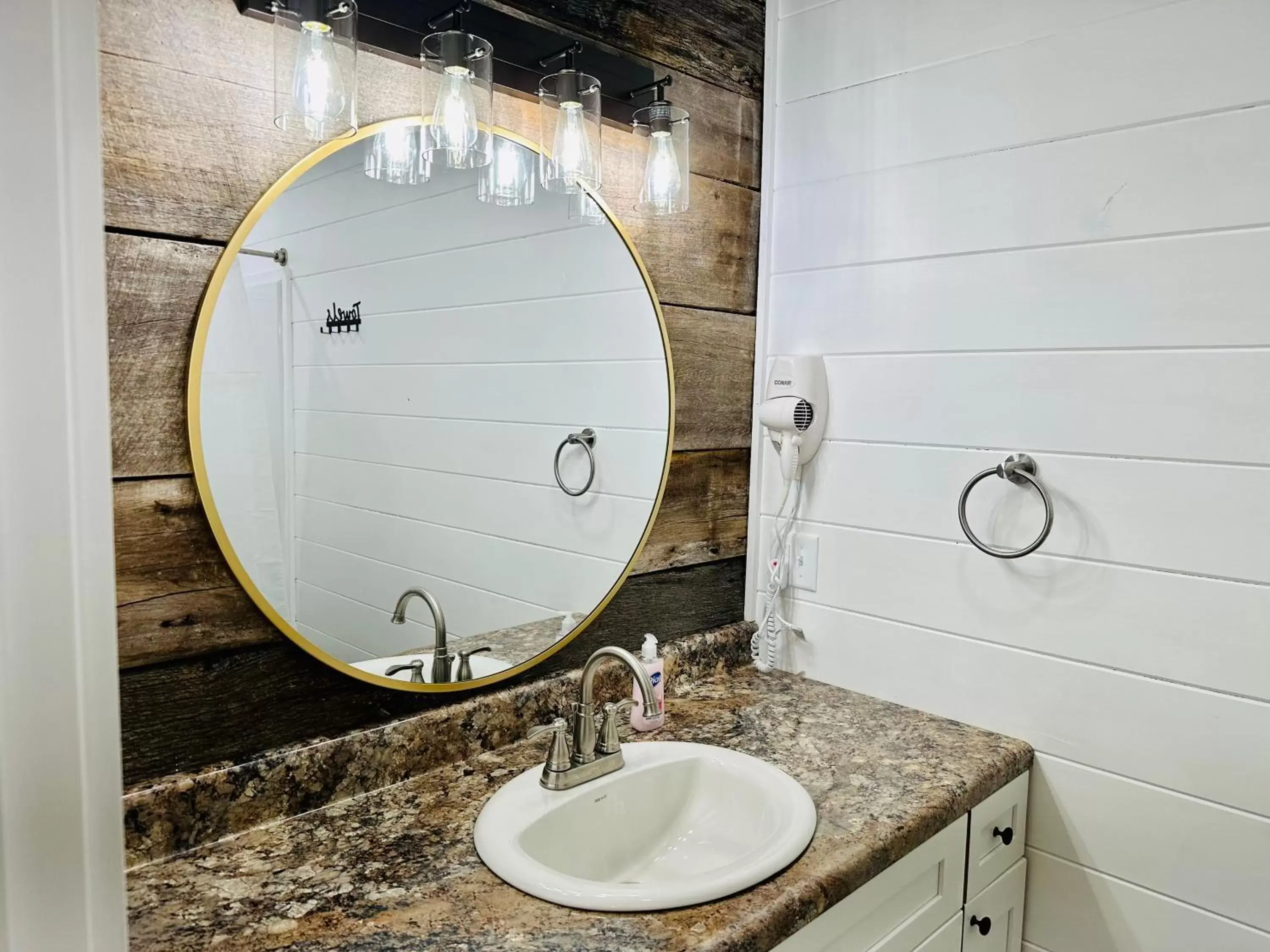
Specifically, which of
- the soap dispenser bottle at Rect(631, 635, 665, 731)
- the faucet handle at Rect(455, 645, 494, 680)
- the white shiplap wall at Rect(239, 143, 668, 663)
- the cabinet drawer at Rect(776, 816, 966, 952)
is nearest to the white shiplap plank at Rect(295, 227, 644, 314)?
the white shiplap wall at Rect(239, 143, 668, 663)

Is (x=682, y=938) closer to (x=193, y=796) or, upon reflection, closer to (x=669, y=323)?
(x=193, y=796)

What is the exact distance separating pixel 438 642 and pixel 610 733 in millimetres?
280

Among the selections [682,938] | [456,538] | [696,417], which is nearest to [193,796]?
[456,538]

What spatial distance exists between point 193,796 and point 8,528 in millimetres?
748

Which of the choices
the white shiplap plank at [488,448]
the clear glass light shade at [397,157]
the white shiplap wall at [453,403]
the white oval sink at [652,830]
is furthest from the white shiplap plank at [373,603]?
the clear glass light shade at [397,157]

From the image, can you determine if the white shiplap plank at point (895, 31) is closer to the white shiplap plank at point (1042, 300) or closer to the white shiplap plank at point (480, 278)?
the white shiplap plank at point (1042, 300)

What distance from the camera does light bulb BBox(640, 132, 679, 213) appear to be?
1.48 metres

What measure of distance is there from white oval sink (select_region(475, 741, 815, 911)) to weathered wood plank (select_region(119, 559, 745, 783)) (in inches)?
9.2

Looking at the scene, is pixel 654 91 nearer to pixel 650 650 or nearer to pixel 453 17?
pixel 453 17

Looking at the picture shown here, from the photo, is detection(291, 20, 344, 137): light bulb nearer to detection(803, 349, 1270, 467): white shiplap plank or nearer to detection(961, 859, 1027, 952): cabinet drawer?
detection(803, 349, 1270, 467): white shiplap plank

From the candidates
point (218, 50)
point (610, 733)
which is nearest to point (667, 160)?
point (218, 50)

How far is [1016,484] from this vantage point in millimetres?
1414

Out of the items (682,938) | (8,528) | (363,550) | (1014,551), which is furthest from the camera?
(1014,551)

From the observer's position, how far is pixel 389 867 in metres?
1.03
